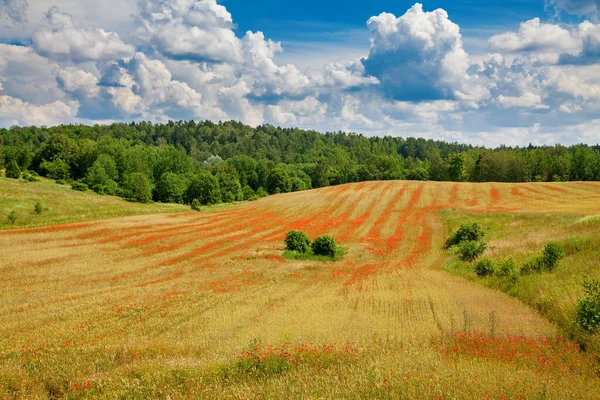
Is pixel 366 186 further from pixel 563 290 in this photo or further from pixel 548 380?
pixel 548 380

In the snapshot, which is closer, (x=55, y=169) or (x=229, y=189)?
(x=55, y=169)

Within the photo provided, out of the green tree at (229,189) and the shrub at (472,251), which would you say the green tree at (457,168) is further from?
the shrub at (472,251)

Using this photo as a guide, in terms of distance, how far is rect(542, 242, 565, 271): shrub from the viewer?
886 inches

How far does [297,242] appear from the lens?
126ft

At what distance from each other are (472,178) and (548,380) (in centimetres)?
13973

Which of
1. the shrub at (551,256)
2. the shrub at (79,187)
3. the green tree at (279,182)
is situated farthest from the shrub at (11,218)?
the green tree at (279,182)

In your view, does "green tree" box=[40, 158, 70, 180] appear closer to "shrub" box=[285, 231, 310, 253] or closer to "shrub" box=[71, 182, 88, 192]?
"shrub" box=[71, 182, 88, 192]

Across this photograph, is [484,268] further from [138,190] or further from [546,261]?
[138,190]

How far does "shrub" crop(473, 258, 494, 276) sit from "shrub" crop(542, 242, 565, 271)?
147 inches

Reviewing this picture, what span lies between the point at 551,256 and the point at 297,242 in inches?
878

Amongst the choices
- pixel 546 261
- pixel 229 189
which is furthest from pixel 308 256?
pixel 229 189

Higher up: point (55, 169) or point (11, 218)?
point (55, 169)

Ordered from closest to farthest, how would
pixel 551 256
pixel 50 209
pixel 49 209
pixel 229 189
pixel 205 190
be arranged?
Result: pixel 551 256
pixel 49 209
pixel 50 209
pixel 205 190
pixel 229 189

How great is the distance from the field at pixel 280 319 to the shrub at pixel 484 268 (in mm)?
1642
